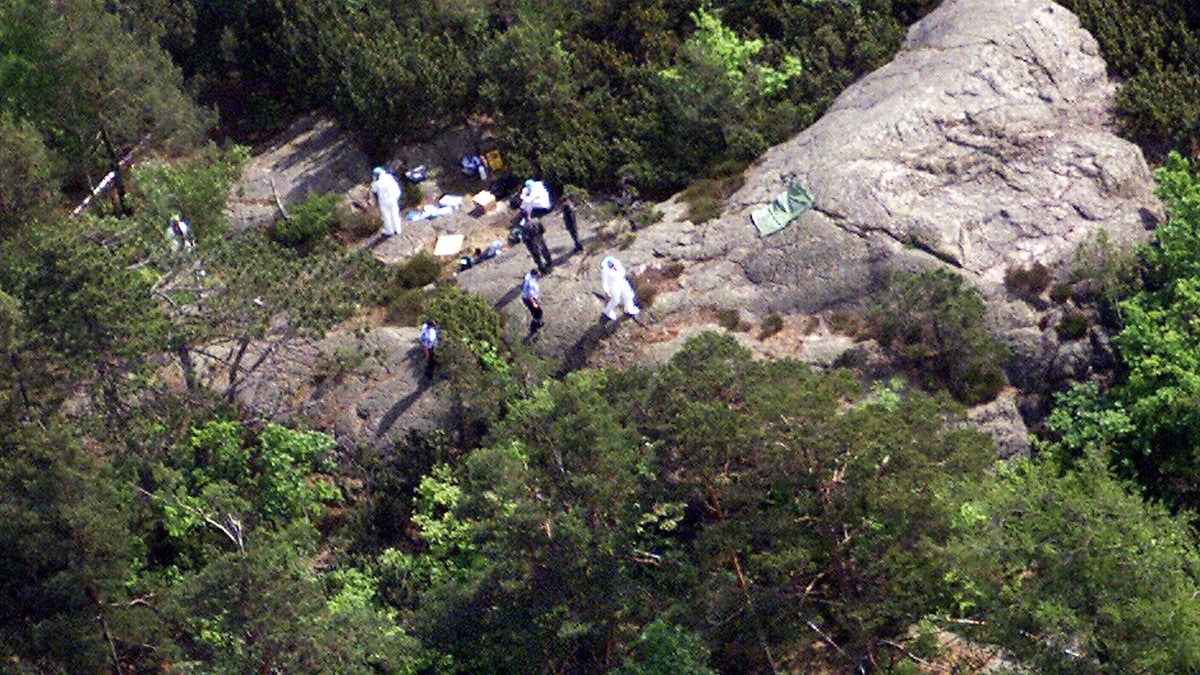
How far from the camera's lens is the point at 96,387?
24891 mm

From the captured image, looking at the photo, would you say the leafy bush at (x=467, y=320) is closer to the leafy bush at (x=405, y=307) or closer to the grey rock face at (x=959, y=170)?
the leafy bush at (x=405, y=307)

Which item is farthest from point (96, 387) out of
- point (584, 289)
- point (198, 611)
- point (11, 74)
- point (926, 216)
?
point (926, 216)

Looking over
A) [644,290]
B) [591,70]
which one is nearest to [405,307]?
[644,290]

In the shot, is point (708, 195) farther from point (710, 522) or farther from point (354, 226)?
point (710, 522)

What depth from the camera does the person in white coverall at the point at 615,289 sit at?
26859 mm

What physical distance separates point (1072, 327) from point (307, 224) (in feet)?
43.3

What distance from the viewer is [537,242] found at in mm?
28000

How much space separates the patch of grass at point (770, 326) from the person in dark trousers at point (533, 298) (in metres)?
3.29

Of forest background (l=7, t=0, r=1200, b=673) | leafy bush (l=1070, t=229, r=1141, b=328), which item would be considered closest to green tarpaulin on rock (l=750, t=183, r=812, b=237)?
forest background (l=7, t=0, r=1200, b=673)

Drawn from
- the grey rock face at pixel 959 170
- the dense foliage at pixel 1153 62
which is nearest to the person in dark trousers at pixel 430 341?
the grey rock face at pixel 959 170

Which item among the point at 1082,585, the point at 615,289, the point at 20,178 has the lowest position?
the point at 1082,585

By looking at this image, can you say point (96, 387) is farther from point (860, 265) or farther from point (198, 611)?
point (860, 265)

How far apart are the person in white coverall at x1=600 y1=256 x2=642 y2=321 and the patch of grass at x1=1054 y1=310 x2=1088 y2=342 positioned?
6.14 meters

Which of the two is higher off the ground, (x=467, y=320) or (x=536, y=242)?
(x=536, y=242)
